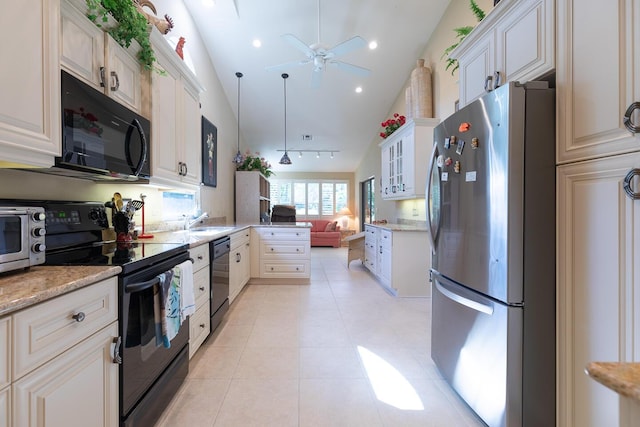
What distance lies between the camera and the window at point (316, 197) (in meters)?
9.93

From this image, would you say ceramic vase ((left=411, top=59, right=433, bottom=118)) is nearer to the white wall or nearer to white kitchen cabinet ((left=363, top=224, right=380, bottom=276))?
the white wall

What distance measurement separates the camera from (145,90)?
194 cm

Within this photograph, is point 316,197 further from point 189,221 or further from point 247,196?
point 189,221

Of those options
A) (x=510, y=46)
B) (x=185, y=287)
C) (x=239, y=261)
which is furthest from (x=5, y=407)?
(x=239, y=261)

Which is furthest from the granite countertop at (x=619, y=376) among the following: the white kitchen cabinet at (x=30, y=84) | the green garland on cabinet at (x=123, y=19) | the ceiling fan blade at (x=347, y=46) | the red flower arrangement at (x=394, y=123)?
the red flower arrangement at (x=394, y=123)

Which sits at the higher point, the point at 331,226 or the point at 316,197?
the point at 316,197

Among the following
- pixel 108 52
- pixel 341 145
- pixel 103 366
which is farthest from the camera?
pixel 341 145

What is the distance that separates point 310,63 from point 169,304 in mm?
4304

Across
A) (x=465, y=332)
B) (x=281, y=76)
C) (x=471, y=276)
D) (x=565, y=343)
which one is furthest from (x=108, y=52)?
(x=281, y=76)

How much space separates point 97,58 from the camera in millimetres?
1467

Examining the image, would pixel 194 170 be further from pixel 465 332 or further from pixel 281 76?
pixel 281 76

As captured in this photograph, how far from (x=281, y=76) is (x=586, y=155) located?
483 cm

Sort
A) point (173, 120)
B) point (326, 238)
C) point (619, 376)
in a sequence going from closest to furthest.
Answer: point (619, 376) < point (173, 120) < point (326, 238)

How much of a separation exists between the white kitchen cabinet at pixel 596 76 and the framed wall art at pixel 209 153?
3.79 m
